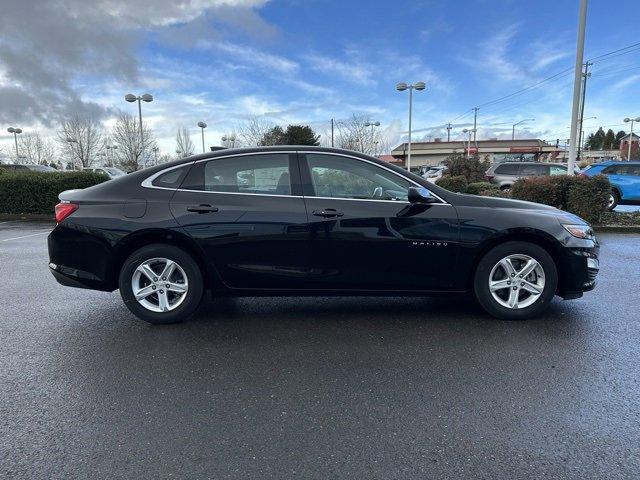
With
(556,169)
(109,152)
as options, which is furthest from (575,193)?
(109,152)

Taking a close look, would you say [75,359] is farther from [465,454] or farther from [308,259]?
[465,454]

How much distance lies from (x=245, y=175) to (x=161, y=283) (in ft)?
4.14

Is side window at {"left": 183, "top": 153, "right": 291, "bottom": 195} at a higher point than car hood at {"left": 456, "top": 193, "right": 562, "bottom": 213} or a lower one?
higher

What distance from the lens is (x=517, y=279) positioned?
4207 millimetres

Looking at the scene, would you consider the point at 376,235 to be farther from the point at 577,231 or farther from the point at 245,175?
the point at 577,231

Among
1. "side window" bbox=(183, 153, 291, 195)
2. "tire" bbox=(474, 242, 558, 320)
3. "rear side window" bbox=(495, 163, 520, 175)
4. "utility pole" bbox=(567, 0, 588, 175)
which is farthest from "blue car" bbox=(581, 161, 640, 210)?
"side window" bbox=(183, 153, 291, 195)

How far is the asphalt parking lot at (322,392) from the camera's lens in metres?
2.32

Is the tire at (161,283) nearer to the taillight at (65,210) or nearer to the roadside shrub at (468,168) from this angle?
the taillight at (65,210)

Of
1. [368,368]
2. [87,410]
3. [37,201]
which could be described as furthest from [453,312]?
[37,201]

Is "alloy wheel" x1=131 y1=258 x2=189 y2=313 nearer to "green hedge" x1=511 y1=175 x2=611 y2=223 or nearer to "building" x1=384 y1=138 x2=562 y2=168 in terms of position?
"green hedge" x1=511 y1=175 x2=611 y2=223

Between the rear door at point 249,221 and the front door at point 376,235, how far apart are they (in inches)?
6.1

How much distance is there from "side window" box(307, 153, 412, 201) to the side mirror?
14 cm

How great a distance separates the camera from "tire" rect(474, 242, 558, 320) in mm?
4176

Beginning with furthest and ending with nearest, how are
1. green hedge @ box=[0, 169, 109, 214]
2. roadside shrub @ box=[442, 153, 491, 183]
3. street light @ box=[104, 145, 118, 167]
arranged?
1. street light @ box=[104, 145, 118, 167]
2. roadside shrub @ box=[442, 153, 491, 183]
3. green hedge @ box=[0, 169, 109, 214]
